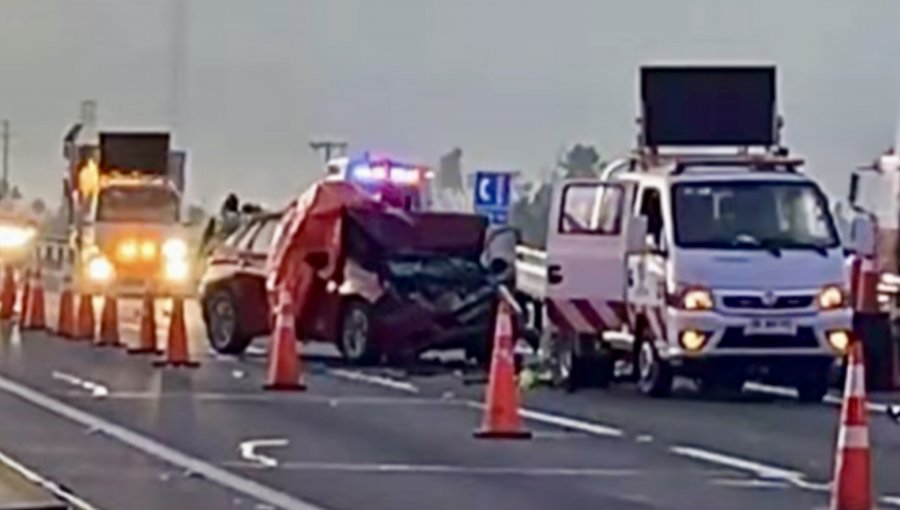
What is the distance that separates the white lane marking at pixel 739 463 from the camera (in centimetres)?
1877

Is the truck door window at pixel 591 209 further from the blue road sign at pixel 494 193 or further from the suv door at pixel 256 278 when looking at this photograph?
the blue road sign at pixel 494 193

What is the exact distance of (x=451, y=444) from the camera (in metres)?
20.9

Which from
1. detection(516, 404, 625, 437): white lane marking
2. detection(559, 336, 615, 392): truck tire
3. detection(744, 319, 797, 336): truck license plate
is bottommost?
detection(516, 404, 625, 437): white lane marking

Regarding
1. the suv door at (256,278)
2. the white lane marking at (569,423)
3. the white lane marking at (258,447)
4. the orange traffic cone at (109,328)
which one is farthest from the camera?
the orange traffic cone at (109,328)

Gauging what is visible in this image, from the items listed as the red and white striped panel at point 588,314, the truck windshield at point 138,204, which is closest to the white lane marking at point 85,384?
the red and white striped panel at point 588,314

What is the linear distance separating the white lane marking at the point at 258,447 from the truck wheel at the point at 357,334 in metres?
10.2

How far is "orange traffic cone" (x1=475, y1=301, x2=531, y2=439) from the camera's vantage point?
2102 cm

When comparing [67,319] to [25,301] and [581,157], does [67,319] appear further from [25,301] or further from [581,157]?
[581,157]

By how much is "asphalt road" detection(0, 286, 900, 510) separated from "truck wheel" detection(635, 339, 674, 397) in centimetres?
21

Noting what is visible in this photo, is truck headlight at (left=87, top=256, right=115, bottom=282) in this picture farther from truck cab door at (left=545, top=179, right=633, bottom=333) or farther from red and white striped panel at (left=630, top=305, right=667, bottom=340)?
red and white striped panel at (left=630, top=305, right=667, bottom=340)

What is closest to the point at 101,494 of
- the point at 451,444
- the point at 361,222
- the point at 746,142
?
the point at 451,444

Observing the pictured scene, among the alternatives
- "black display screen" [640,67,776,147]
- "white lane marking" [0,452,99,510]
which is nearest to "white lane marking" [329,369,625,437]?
"black display screen" [640,67,776,147]

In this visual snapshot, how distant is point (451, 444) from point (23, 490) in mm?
9941

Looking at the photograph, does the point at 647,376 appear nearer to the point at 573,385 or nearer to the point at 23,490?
the point at 573,385
